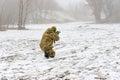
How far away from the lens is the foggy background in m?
43.8

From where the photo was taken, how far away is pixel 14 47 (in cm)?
1588

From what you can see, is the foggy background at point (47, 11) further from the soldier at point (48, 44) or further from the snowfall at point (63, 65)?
the soldier at point (48, 44)

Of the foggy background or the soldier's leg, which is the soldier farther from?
the foggy background

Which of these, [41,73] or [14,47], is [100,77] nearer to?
[41,73]

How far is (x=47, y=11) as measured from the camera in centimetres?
7244

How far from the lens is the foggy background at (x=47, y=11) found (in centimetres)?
4381

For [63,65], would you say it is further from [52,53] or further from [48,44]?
[48,44]

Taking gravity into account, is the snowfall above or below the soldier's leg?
below

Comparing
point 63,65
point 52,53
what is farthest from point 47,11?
point 63,65

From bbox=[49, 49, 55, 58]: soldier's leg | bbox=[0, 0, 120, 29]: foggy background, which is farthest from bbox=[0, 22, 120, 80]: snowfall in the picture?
bbox=[0, 0, 120, 29]: foggy background

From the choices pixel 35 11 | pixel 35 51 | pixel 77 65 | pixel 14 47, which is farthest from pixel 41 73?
pixel 35 11

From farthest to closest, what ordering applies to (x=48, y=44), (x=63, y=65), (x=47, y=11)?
(x=47, y=11) → (x=48, y=44) → (x=63, y=65)

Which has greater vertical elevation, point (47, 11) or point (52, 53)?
point (47, 11)

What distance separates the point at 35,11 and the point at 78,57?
57950mm
